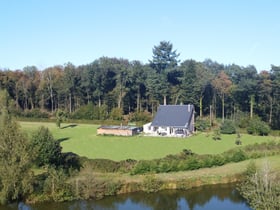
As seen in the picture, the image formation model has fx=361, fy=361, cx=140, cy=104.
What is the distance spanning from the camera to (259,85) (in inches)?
2008

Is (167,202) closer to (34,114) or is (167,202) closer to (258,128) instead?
(258,128)

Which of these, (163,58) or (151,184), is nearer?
(151,184)

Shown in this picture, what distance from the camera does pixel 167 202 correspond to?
70.3 ft

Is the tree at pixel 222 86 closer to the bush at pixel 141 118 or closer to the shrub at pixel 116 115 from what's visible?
the bush at pixel 141 118

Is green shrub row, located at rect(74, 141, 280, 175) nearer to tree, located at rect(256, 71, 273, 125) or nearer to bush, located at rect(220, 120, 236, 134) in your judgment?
bush, located at rect(220, 120, 236, 134)

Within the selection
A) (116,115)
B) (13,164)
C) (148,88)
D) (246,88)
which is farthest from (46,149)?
(246,88)

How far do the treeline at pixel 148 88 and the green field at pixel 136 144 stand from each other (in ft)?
36.8

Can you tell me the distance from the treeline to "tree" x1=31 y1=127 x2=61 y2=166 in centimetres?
2825

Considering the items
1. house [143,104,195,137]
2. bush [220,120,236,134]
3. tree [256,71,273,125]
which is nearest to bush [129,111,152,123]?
house [143,104,195,137]

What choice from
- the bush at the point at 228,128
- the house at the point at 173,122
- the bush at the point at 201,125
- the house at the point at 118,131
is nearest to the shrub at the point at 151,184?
the house at the point at 173,122

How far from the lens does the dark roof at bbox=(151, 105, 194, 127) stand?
42.2 m

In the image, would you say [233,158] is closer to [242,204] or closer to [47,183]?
[242,204]

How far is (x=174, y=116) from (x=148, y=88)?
13.5m

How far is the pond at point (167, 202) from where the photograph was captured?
20266 mm
